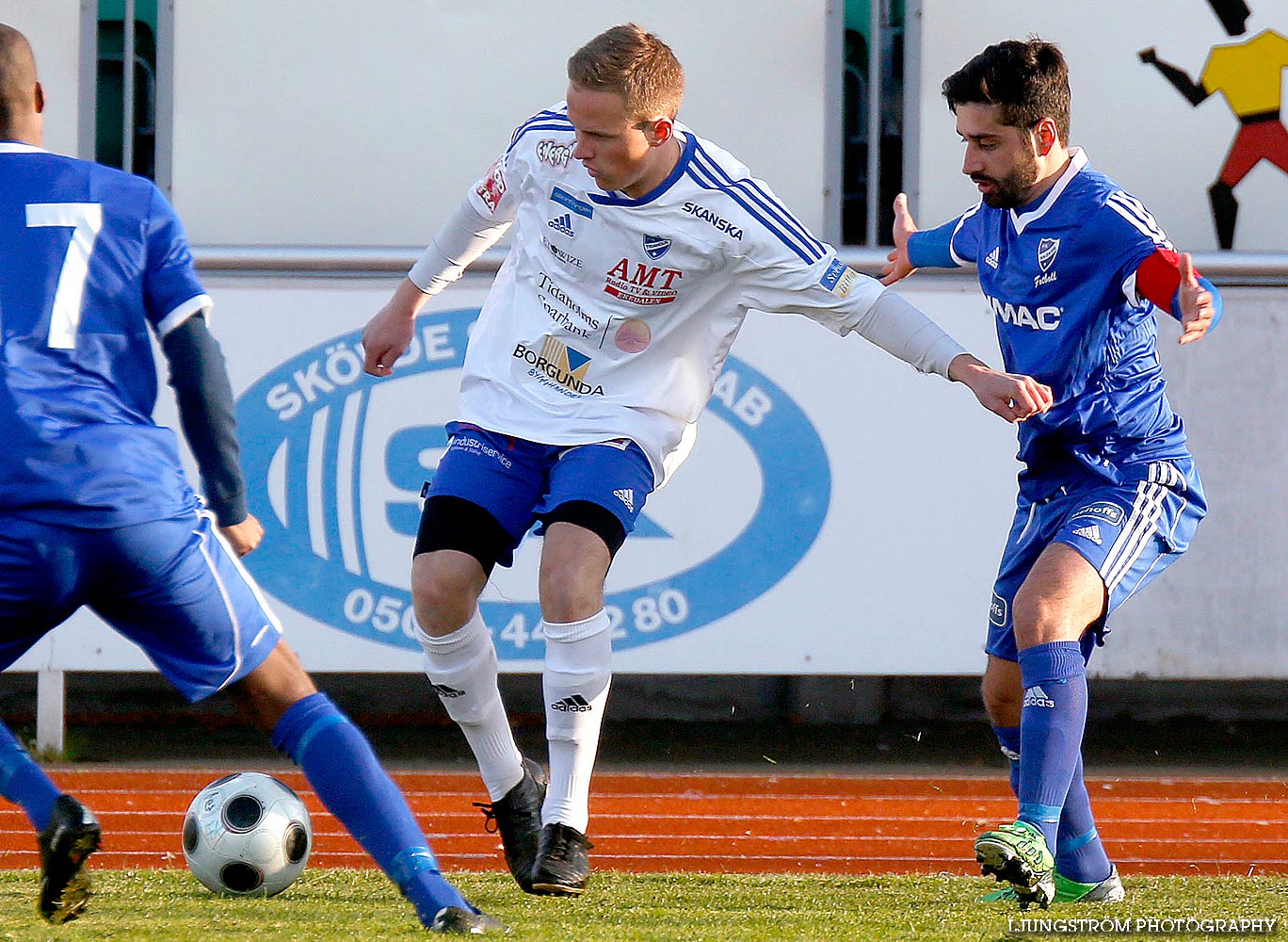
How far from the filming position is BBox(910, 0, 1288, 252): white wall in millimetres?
6613

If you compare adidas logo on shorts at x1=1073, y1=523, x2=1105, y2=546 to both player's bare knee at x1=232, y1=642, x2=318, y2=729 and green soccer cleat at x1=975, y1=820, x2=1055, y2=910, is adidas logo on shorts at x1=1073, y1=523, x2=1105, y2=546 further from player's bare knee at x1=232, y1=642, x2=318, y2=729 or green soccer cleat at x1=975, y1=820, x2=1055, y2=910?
player's bare knee at x1=232, y1=642, x2=318, y2=729

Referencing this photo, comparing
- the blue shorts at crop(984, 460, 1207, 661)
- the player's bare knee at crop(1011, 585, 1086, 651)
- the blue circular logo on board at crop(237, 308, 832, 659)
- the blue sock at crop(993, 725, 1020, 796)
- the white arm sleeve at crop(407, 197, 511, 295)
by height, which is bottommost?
the blue circular logo on board at crop(237, 308, 832, 659)

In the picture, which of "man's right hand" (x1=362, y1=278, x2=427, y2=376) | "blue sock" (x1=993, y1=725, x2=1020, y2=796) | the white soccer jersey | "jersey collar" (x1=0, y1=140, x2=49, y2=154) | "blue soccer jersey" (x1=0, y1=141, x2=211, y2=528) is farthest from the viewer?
"man's right hand" (x1=362, y1=278, x2=427, y2=376)

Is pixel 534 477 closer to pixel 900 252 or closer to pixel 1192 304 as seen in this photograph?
pixel 900 252

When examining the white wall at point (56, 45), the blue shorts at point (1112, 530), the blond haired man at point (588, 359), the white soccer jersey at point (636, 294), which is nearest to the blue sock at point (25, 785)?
the blond haired man at point (588, 359)

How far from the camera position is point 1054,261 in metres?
3.64

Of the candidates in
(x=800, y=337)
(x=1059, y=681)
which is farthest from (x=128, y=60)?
(x=1059, y=681)

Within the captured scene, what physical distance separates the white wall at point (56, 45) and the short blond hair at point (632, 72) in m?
3.75

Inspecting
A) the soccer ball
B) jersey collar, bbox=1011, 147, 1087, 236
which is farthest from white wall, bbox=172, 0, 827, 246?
the soccer ball

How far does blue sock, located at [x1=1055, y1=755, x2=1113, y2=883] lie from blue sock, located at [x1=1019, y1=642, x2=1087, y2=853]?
14.1 inches

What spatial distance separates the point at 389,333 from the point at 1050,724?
1934mm

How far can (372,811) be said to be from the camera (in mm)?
2816

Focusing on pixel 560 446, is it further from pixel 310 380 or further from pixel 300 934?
pixel 310 380

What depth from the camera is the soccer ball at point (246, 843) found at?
12.2ft
